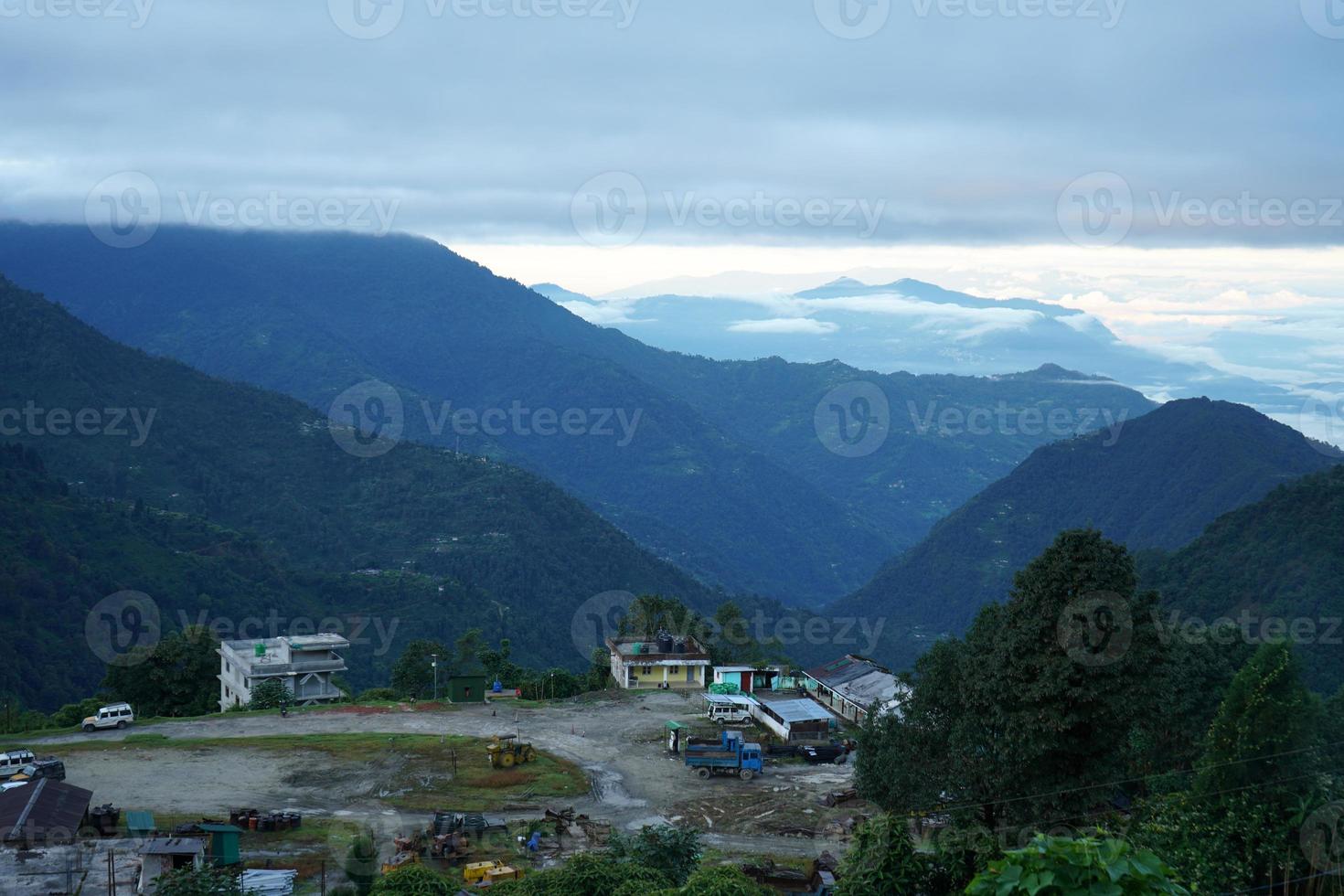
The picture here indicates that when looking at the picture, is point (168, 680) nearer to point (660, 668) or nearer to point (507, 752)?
point (507, 752)

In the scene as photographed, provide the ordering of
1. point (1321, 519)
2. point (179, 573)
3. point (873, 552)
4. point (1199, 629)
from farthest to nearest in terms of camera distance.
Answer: point (873, 552)
point (179, 573)
point (1321, 519)
point (1199, 629)

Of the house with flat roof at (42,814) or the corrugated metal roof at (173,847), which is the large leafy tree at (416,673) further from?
the corrugated metal roof at (173,847)

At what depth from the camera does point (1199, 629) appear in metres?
26.0

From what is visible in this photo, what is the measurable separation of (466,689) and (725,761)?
1297cm

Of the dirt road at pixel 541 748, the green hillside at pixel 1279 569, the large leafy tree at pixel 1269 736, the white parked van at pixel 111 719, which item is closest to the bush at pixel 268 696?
the dirt road at pixel 541 748

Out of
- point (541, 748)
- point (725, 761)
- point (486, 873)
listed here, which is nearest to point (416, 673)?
point (541, 748)

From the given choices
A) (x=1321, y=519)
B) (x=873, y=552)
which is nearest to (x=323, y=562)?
(x=1321, y=519)

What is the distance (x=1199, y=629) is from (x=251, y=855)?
69.9ft

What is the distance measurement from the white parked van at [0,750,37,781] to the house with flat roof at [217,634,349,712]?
1305cm

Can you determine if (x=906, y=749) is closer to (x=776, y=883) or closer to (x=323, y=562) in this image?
(x=776, y=883)

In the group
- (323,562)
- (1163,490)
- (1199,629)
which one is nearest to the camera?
(1199,629)

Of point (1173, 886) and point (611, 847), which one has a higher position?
point (1173, 886)

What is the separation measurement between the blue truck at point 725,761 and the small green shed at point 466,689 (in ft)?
38.6

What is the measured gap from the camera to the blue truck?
30125mm
